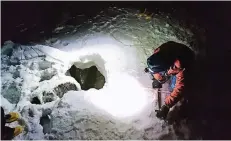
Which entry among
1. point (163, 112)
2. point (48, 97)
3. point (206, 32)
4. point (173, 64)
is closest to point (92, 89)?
point (48, 97)

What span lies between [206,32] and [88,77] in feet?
10.1

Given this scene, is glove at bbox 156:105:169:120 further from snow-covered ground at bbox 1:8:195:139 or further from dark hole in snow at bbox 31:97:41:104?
dark hole in snow at bbox 31:97:41:104

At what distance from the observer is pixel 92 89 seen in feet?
20.5

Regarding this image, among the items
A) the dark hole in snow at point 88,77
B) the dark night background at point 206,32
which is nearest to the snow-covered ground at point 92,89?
the dark hole in snow at point 88,77

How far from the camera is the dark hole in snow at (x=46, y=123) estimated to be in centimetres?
554

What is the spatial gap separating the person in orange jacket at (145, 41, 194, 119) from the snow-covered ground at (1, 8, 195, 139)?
1.58 feet

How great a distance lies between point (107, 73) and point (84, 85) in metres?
0.56

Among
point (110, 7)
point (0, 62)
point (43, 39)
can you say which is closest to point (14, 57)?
point (0, 62)

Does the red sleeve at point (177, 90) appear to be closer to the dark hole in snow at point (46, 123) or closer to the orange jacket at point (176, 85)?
the orange jacket at point (176, 85)

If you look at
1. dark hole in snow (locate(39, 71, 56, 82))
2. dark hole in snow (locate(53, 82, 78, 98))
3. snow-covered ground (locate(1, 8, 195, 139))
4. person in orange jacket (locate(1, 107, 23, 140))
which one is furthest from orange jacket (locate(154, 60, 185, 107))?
person in orange jacket (locate(1, 107, 23, 140))

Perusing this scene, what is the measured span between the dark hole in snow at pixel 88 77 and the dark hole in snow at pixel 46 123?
1097mm

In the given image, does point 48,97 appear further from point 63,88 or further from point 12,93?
point 12,93

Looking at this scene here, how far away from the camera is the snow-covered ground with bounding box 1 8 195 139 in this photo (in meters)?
5.53

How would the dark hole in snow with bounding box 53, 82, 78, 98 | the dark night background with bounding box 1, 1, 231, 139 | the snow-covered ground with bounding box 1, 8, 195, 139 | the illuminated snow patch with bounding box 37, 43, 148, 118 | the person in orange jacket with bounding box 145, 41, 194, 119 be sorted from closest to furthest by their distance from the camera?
the person in orange jacket with bounding box 145, 41, 194, 119, the snow-covered ground with bounding box 1, 8, 195, 139, the dark night background with bounding box 1, 1, 231, 139, the illuminated snow patch with bounding box 37, 43, 148, 118, the dark hole in snow with bounding box 53, 82, 78, 98
